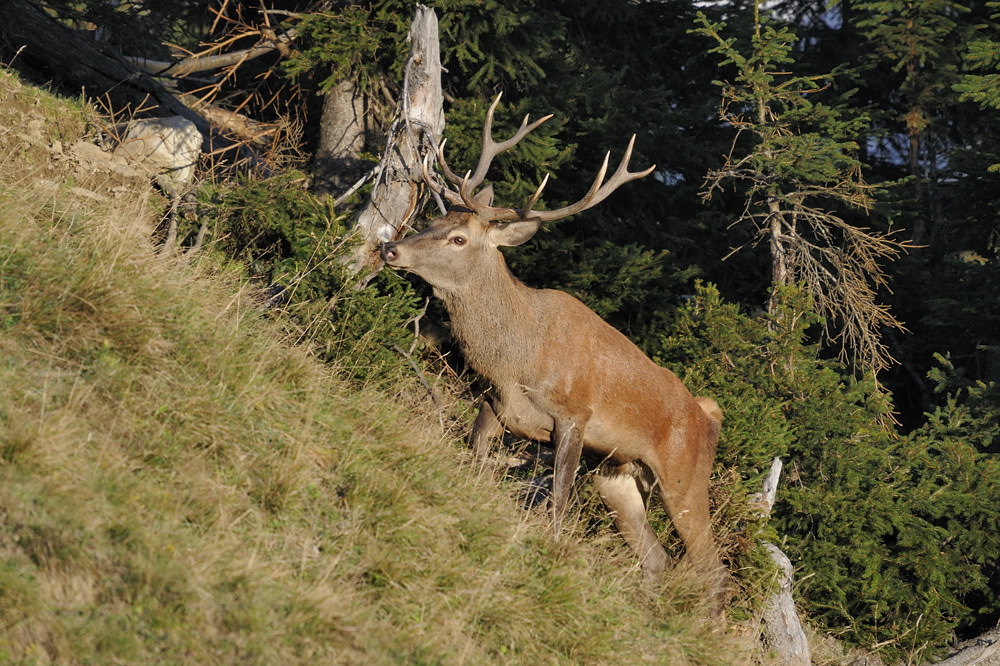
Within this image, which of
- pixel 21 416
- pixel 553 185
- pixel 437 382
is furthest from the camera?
pixel 553 185

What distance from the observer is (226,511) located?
491cm

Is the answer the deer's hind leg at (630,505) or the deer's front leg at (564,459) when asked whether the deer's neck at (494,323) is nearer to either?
the deer's front leg at (564,459)

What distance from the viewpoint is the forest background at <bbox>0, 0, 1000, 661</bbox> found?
8352 mm

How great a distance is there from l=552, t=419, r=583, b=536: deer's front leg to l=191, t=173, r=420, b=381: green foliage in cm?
152

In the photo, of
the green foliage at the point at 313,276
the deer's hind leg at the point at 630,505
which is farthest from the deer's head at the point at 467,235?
the deer's hind leg at the point at 630,505

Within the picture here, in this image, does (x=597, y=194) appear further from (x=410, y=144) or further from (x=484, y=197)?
(x=410, y=144)

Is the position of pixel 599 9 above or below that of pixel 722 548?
above

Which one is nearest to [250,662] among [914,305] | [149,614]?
[149,614]

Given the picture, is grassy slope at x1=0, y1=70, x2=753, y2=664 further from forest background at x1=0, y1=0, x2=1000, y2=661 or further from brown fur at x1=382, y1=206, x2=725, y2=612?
forest background at x1=0, y1=0, x2=1000, y2=661

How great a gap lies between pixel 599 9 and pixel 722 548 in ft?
24.1

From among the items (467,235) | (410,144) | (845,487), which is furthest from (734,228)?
(467,235)

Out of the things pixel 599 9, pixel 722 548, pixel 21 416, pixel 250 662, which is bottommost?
pixel 722 548

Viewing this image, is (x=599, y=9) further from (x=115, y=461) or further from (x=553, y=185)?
(x=115, y=461)

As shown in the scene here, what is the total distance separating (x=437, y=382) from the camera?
8078mm
